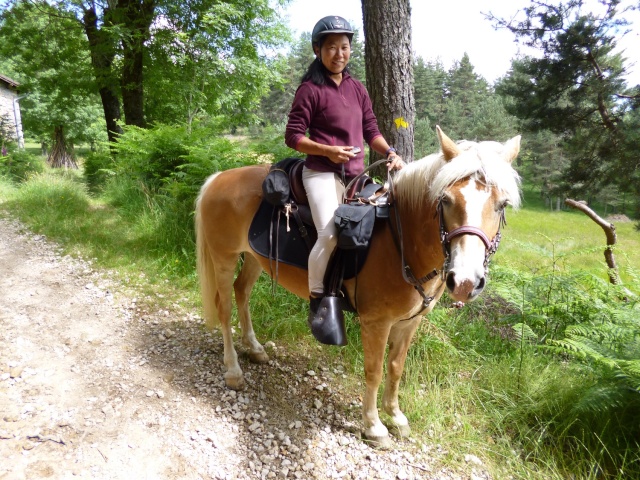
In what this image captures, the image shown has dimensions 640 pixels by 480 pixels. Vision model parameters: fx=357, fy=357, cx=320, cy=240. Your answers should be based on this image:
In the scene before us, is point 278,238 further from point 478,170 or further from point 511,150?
point 511,150

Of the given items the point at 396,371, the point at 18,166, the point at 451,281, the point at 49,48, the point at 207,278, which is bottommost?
the point at 396,371

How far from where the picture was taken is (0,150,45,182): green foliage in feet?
33.3

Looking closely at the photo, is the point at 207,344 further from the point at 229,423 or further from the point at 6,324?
the point at 6,324

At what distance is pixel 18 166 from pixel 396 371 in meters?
13.3

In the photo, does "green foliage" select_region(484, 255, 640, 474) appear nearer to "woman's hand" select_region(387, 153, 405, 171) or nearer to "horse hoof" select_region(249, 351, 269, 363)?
"woman's hand" select_region(387, 153, 405, 171)

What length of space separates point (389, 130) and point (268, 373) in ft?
8.91

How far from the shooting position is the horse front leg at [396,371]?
8.54ft

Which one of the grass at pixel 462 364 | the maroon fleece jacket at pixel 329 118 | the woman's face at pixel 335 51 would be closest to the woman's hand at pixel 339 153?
the maroon fleece jacket at pixel 329 118

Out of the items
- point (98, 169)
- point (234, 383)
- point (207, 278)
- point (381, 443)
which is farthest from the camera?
point (98, 169)

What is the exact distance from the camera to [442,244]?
170 cm

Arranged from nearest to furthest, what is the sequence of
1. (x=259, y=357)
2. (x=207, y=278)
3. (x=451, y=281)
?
1. (x=451, y=281)
2. (x=259, y=357)
3. (x=207, y=278)

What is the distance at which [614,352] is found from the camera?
263 cm

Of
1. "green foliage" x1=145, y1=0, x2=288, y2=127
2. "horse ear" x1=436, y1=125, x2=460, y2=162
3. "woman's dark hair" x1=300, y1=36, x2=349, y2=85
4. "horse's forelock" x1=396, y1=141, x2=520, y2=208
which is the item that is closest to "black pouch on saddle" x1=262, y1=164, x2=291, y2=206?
"woman's dark hair" x1=300, y1=36, x2=349, y2=85

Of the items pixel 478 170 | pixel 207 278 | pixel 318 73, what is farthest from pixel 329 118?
pixel 207 278
